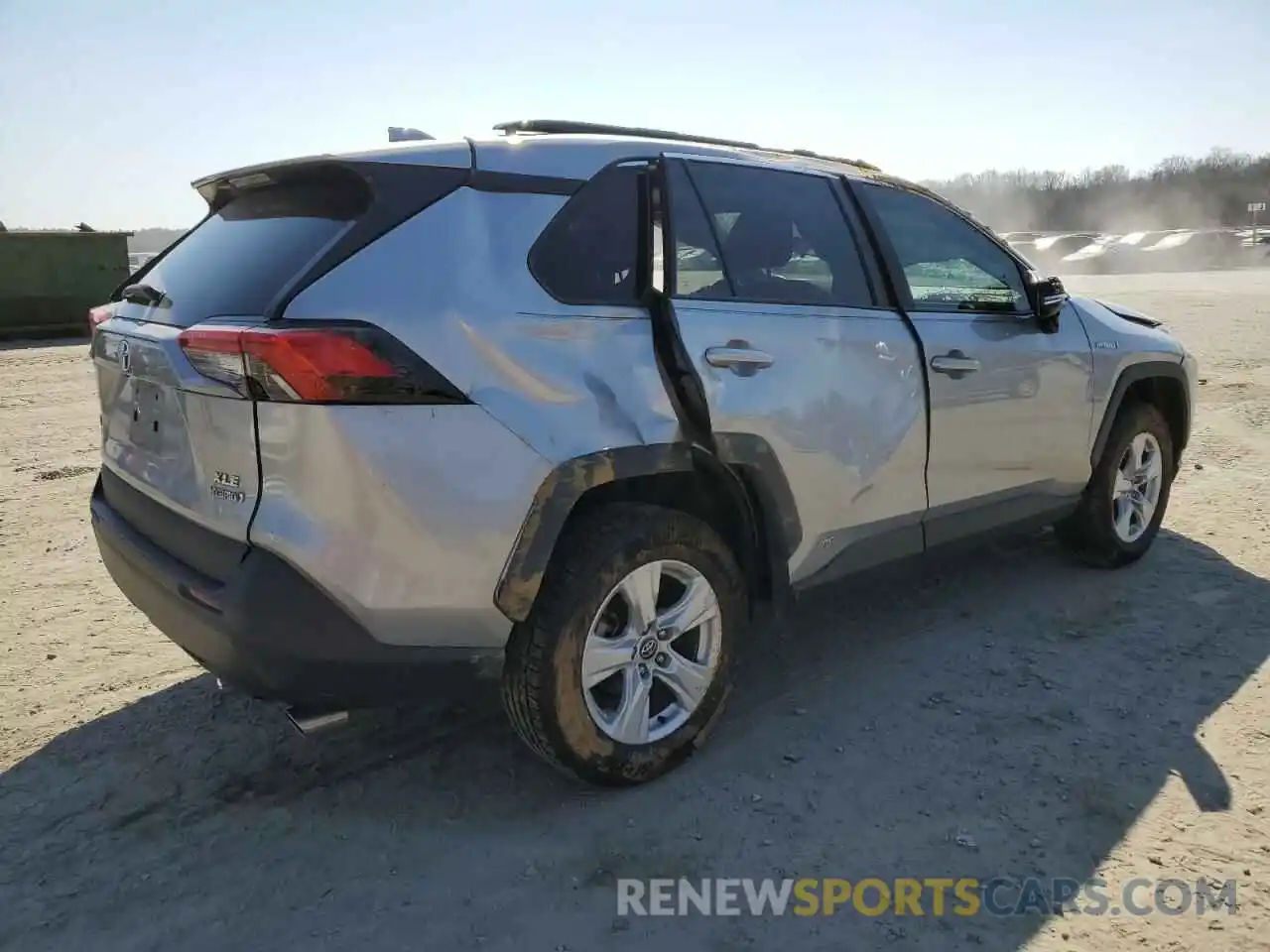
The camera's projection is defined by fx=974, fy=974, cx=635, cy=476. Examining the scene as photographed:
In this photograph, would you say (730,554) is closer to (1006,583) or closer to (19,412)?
(1006,583)

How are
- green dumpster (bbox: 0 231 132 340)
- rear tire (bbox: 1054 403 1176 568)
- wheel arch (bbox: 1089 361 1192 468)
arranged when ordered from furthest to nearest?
green dumpster (bbox: 0 231 132 340)
rear tire (bbox: 1054 403 1176 568)
wheel arch (bbox: 1089 361 1192 468)

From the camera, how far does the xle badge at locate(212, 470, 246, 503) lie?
92.3 inches

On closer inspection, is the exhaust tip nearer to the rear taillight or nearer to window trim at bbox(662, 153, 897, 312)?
the rear taillight

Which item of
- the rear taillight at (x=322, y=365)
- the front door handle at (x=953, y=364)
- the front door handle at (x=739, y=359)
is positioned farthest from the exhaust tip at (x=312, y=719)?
the front door handle at (x=953, y=364)

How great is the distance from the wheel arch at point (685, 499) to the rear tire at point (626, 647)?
0.07 metres

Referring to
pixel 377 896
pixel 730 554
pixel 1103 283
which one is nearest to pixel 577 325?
pixel 730 554

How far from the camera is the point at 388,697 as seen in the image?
8.00 ft

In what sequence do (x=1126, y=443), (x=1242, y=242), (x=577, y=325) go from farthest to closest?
(x=1242, y=242) → (x=1126, y=443) → (x=577, y=325)

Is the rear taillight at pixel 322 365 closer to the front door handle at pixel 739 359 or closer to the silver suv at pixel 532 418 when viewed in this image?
the silver suv at pixel 532 418

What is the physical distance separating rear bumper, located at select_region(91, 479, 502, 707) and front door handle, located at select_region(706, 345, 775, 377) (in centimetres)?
105

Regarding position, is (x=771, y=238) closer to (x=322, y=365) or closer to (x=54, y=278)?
(x=322, y=365)

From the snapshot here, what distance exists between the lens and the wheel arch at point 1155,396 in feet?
14.3

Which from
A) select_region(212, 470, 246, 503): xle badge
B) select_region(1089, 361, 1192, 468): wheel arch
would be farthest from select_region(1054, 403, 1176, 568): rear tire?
select_region(212, 470, 246, 503): xle badge

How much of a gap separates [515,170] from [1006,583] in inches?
122
